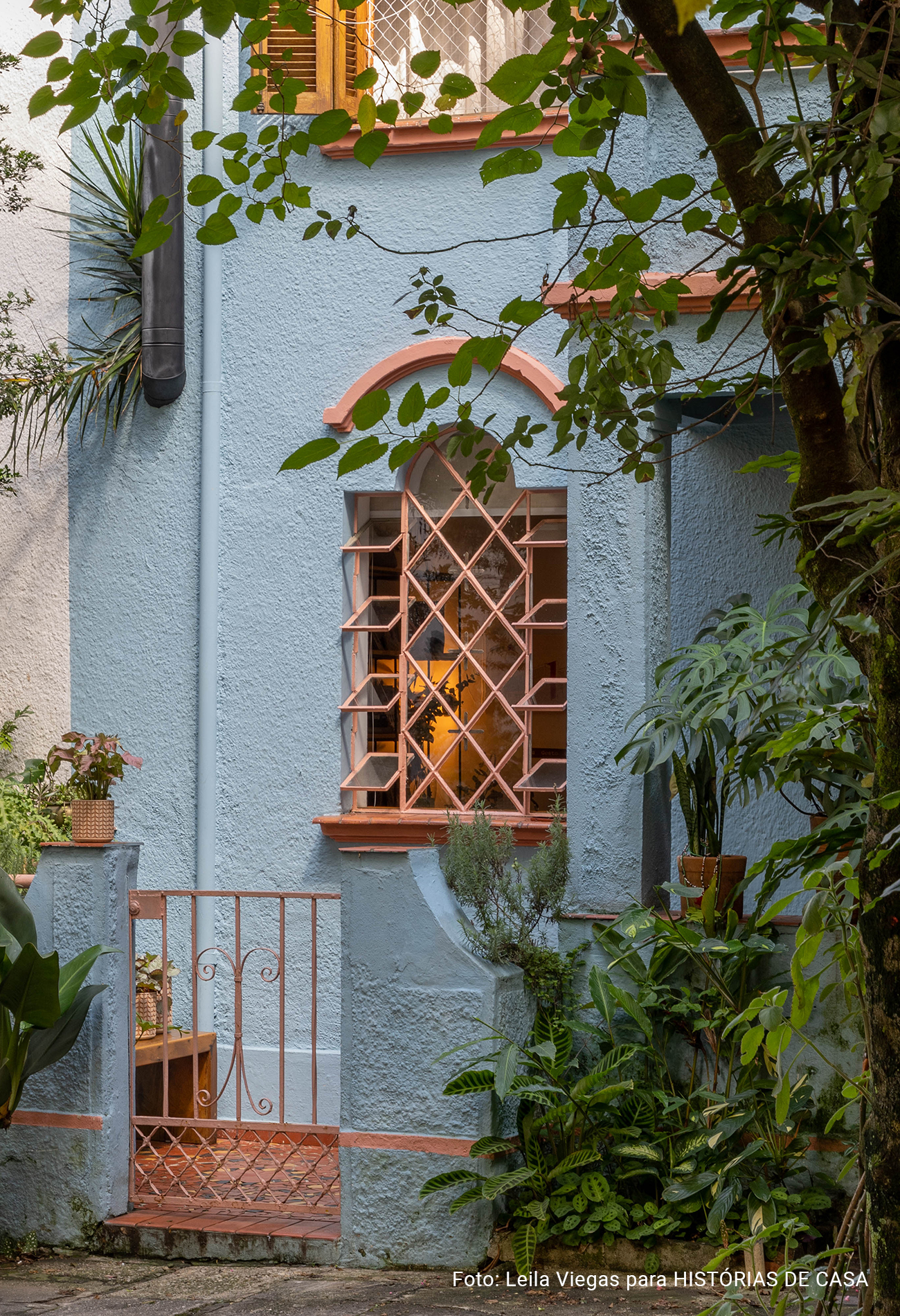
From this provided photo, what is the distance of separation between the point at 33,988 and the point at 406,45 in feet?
16.2

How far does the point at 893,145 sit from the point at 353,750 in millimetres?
5260

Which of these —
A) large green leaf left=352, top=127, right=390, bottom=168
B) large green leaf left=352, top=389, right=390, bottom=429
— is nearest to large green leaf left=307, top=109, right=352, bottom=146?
large green leaf left=352, top=127, right=390, bottom=168

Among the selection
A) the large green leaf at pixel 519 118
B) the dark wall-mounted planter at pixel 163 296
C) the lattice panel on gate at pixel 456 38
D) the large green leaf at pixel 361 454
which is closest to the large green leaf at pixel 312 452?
the large green leaf at pixel 361 454

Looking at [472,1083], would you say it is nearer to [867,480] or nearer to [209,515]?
[867,480]

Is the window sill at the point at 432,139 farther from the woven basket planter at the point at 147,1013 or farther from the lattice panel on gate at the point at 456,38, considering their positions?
the woven basket planter at the point at 147,1013

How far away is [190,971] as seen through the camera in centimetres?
709

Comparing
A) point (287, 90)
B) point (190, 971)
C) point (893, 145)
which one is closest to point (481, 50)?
point (287, 90)

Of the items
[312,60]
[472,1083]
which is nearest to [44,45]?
[472,1083]

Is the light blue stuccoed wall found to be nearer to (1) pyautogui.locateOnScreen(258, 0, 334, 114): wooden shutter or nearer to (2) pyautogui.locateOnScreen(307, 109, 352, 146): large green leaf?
(1) pyautogui.locateOnScreen(258, 0, 334, 114): wooden shutter

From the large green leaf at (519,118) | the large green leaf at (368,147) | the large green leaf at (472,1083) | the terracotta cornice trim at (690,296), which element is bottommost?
the large green leaf at (472,1083)

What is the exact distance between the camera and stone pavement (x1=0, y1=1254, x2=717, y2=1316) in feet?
14.3

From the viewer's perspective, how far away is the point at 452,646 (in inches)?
272

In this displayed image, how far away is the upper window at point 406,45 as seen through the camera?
6730mm

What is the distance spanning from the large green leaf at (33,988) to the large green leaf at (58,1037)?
160 millimetres
